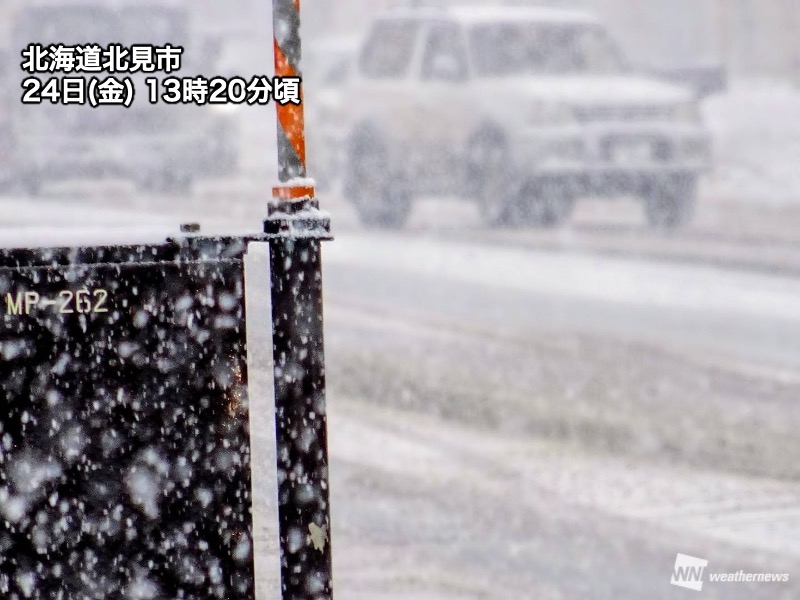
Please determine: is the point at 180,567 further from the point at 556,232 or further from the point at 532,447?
the point at 556,232

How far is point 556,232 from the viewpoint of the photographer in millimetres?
15984

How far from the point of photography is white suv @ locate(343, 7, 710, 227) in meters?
15.6

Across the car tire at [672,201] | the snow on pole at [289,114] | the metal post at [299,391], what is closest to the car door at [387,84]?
the car tire at [672,201]

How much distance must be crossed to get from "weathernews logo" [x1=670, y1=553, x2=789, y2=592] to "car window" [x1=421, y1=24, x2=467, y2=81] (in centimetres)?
1191

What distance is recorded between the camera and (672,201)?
16.4 meters

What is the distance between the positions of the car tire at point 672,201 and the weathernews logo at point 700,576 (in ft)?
36.8

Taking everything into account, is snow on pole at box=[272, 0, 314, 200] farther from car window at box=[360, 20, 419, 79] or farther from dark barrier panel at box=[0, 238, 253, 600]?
car window at box=[360, 20, 419, 79]

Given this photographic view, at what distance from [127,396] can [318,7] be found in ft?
123

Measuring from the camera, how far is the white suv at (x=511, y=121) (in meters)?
15.6

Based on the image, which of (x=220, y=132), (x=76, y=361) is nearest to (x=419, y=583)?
(x=76, y=361)

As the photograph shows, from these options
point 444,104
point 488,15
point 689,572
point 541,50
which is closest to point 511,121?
point 444,104

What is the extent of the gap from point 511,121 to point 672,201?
6.40 feet

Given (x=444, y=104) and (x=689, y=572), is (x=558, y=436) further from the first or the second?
(x=444, y=104)

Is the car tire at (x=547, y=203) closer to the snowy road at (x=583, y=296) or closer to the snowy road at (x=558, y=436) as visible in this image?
the snowy road at (x=583, y=296)
